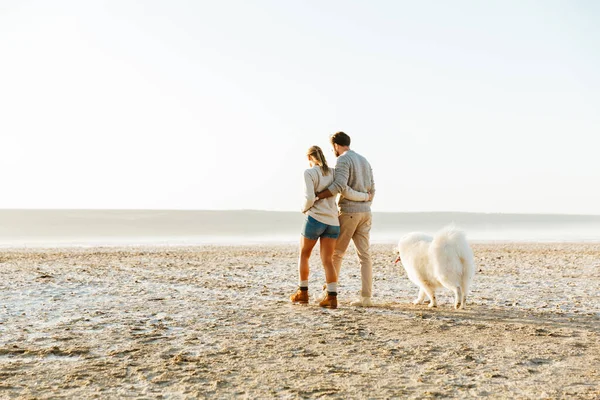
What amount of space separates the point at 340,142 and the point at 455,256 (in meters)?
1.78

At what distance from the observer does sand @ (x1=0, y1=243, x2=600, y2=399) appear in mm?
3695

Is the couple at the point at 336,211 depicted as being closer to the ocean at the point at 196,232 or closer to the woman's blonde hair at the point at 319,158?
the woman's blonde hair at the point at 319,158

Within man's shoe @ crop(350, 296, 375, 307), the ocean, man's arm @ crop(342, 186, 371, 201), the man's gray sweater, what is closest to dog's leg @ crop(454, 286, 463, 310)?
man's shoe @ crop(350, 296, 375, 307)

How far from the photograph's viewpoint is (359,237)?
22.2 feet

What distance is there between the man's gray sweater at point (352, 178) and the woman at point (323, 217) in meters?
0.09

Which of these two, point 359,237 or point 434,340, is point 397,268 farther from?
point 434,340

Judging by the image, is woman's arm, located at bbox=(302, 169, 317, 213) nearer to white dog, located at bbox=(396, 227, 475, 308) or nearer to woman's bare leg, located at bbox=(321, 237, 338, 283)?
woman's bare leg, located at bbox=(321, 237, 338, 283)

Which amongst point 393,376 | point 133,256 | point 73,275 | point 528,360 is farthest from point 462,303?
point 133,256

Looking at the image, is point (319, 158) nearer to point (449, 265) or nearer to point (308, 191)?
point (308, 191)

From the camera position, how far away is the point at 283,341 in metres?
4.92

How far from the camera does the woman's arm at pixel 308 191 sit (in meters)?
Result: 6.35

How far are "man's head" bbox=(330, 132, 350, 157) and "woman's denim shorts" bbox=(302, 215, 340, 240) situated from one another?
2.71 ft

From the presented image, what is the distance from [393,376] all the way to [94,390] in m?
1.87

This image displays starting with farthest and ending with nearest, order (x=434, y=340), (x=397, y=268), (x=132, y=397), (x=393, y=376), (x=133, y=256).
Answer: (x=133, y=256)
(x=397, y=268)
(x=434, y=340)
(x=393, y=376)
(x=132, y=397)
